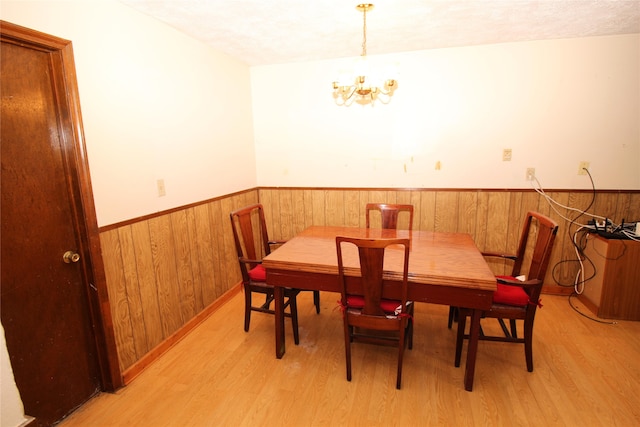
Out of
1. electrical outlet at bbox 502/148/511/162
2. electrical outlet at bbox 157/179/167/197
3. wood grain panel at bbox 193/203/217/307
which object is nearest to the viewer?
electrical outlet at bbox 157/179/167/197

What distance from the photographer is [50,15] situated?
1.55 m

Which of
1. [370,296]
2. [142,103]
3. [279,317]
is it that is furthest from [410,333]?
[142,103]

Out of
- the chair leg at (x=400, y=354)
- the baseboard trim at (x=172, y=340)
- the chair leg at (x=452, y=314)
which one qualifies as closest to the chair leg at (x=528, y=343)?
the chair leg at (x=452, y=314)

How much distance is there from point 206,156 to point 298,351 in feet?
5.70

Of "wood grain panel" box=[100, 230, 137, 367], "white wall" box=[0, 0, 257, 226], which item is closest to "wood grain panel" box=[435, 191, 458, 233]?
"white wall" box=[0, 0, 257, 226]

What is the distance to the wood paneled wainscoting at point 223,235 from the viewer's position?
2061mm

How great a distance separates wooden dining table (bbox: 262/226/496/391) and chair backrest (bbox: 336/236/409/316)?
6 centimetres

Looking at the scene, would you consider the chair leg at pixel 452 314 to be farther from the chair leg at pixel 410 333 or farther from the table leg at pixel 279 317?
the table leg at pixel 279 317

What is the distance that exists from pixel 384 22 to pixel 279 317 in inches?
86.3

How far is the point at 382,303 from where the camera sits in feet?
6.27

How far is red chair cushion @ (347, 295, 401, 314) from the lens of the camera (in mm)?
1885

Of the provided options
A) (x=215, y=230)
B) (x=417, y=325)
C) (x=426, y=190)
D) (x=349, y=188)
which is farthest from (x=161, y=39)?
(x=417, y=325)

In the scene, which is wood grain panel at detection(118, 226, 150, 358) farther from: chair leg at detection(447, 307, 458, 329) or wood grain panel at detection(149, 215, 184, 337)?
chair leg at detection(447, 307, 458, 329)

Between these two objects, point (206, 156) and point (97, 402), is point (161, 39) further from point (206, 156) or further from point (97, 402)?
point (97, 402)
